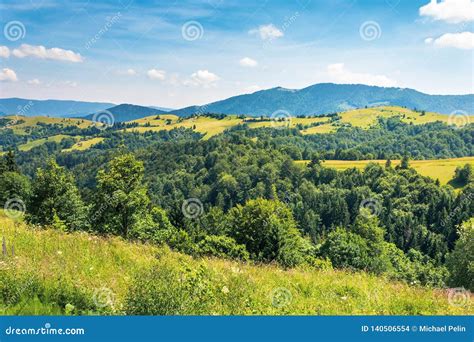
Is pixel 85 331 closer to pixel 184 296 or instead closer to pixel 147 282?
pixel 147 282

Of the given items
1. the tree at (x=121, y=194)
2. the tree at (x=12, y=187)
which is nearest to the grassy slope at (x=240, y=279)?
the tree at (x=121, y=194)

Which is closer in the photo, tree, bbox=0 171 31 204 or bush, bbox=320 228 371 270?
bush, bbox=320 228 371 270

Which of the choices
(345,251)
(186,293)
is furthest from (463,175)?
(186,293)

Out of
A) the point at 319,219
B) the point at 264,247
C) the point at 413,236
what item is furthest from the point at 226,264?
the point at 319,219

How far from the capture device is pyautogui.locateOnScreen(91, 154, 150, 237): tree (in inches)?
1404

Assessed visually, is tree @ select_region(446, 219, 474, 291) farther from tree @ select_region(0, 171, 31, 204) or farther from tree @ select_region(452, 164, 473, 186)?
tree @ select_region(452, 164, 473, 186)

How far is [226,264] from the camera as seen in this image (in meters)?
11.4

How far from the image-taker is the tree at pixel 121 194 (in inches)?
1404

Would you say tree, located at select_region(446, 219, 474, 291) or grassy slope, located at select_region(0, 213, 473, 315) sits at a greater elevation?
grassy slope, located at select_region(0, 213, 473, 315)

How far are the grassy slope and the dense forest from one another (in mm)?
2116

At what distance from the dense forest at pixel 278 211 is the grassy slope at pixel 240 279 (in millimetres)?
2116

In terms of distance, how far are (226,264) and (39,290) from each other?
16.9ft

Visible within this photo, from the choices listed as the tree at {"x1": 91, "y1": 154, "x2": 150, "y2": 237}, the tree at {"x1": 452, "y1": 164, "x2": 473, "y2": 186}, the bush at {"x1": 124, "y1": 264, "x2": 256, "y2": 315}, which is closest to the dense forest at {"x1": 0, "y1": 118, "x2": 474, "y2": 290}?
the tree at {"x1": 91, "y1": 154, "x2": 150, "y2": 237}

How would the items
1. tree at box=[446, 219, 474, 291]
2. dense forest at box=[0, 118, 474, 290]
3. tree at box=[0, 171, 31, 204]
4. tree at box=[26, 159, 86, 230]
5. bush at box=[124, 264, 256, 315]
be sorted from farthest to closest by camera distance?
tree at box=[0, 171, 31, 204] < tree at box=[446, 219, 474, 291] < tree at box=[26, 159, 86, 230] < dense forest at box=[0, 118, 474, 290] < bush at box=[124, 264, 256, 315]
